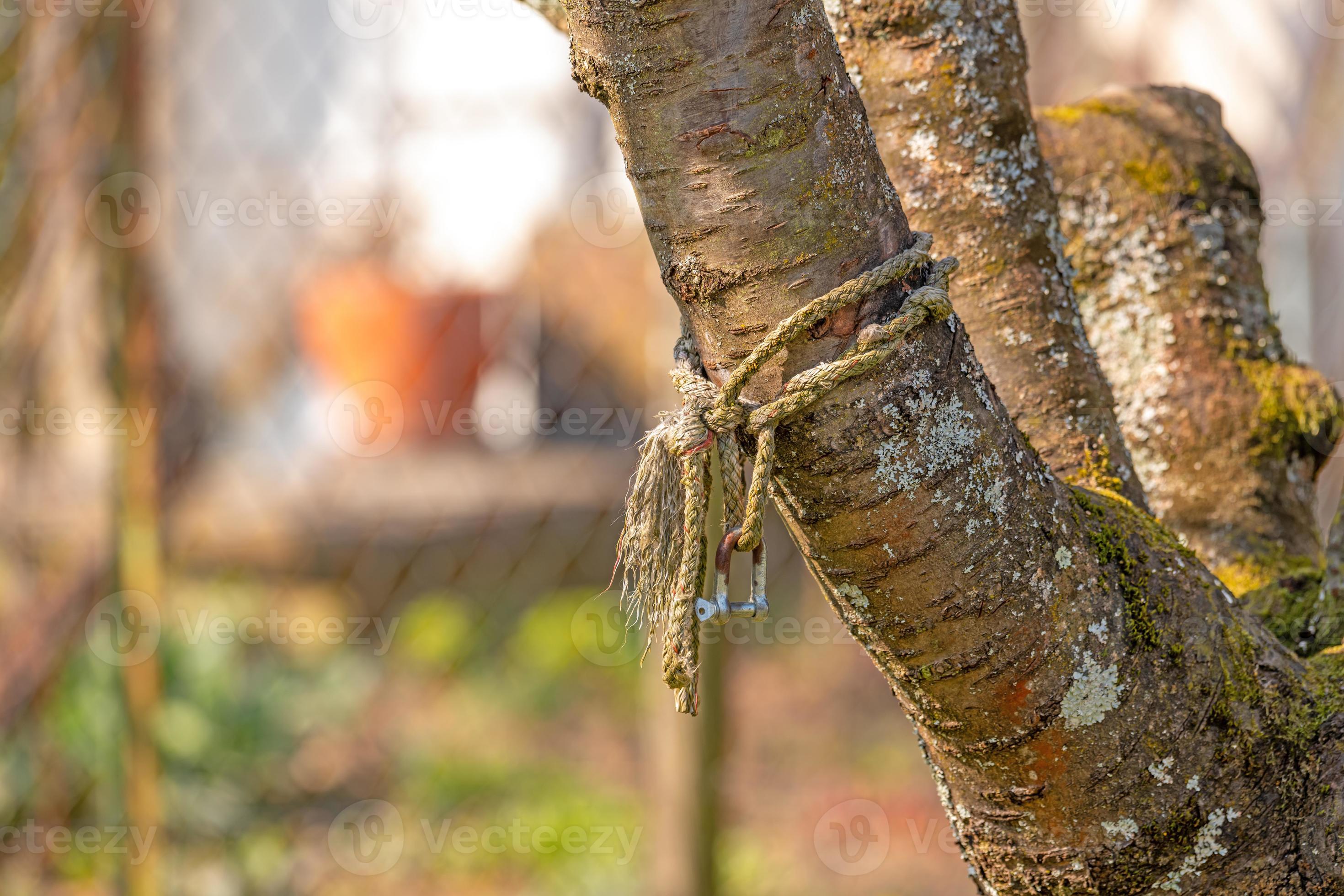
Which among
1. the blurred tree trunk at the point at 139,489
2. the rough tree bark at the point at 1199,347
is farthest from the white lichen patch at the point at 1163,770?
the blurred tree trunk at the point at 139,489

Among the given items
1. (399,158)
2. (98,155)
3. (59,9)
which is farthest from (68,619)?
(399,158)

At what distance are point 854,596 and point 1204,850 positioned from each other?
32cm

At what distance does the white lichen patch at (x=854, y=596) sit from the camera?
0.68 m

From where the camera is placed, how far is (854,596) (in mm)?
Result: 680

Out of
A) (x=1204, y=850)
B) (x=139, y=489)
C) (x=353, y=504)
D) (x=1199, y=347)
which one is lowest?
(x=1204, y=850)

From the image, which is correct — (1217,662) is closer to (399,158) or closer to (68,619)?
(68,619)

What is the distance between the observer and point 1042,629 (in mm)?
682

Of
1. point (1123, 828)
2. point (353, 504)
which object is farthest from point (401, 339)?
point (1123, 828)

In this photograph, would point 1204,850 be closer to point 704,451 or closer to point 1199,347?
point 704,451

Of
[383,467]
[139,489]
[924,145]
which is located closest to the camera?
[924,145]

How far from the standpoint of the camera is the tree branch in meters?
0.94

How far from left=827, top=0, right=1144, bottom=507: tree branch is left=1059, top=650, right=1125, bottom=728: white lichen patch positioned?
288mm

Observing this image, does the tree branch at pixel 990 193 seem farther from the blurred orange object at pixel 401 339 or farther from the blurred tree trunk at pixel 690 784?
the blurred orange object at pixel 401 339

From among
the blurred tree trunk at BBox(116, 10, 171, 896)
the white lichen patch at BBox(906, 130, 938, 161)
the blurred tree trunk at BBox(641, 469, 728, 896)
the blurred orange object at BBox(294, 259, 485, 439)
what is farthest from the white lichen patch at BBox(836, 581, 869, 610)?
the blurred orange object at BBox(294, 259, 485, 439)
